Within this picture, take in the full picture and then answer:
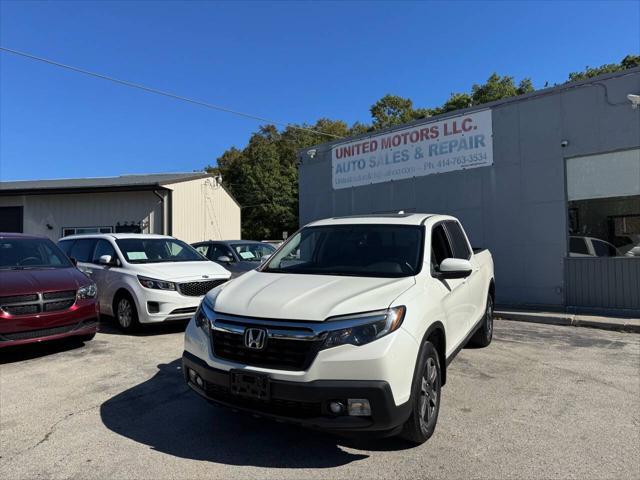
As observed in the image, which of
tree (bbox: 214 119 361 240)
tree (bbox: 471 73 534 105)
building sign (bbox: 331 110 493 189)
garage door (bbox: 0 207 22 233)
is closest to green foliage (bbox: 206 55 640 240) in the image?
tree (bbox: 214 119 361 240)

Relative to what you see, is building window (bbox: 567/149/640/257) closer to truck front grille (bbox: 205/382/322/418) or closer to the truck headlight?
the truck headlight

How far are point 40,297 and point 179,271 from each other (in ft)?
7.66

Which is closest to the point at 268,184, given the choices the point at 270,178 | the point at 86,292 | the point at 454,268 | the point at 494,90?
the point at 270,178

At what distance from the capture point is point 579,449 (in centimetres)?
347

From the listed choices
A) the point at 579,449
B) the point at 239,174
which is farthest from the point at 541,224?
the point at 239,174

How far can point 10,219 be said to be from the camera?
22.0 m

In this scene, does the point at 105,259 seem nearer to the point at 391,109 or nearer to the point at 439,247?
the point at 439,247

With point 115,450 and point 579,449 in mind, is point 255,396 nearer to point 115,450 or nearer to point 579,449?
point 115,450

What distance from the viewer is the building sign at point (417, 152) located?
37.1 ft

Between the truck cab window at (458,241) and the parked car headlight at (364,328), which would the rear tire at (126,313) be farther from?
the parked car headlight at (364,328)

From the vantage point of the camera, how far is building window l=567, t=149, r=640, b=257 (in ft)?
30.8

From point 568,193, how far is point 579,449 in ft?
25.9

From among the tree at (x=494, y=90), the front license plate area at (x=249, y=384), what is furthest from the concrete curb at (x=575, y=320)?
the tree at (x=494, y=90)

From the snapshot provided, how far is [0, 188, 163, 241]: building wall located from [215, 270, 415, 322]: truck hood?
60.3ft
